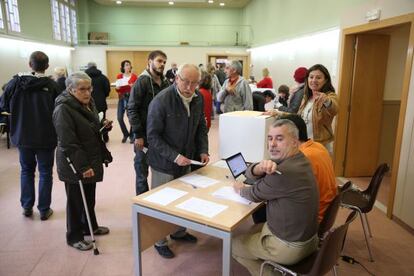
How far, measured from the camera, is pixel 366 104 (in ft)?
13.9

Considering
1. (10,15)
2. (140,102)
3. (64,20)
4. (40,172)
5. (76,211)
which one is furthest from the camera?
(64,20)

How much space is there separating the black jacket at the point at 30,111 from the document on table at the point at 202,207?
178 centimetres

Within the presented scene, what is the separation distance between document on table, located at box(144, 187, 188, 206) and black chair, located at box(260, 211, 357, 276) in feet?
2.07

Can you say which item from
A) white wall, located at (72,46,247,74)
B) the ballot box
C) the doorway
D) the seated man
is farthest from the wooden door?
Result: white wall, located at (72,46,247,74)

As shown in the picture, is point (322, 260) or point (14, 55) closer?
point (322, 260)

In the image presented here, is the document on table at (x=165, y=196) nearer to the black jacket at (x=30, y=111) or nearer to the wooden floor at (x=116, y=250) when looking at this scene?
the wooden floor at (x=116, y=250)

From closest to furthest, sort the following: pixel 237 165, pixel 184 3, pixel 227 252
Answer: pixel 227 252
pixel 237 165
pixel 184 3

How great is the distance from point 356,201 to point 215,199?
1350 mm

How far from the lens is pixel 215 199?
1933 millimetres

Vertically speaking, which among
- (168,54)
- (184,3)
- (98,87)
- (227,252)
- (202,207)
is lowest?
(227,252)

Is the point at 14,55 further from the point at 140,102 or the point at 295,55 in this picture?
the point at 295,55

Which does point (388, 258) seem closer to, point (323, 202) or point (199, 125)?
point (323, 202)

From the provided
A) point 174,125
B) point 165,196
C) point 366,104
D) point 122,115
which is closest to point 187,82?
point 174,125

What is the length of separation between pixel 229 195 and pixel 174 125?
64 centimetres
